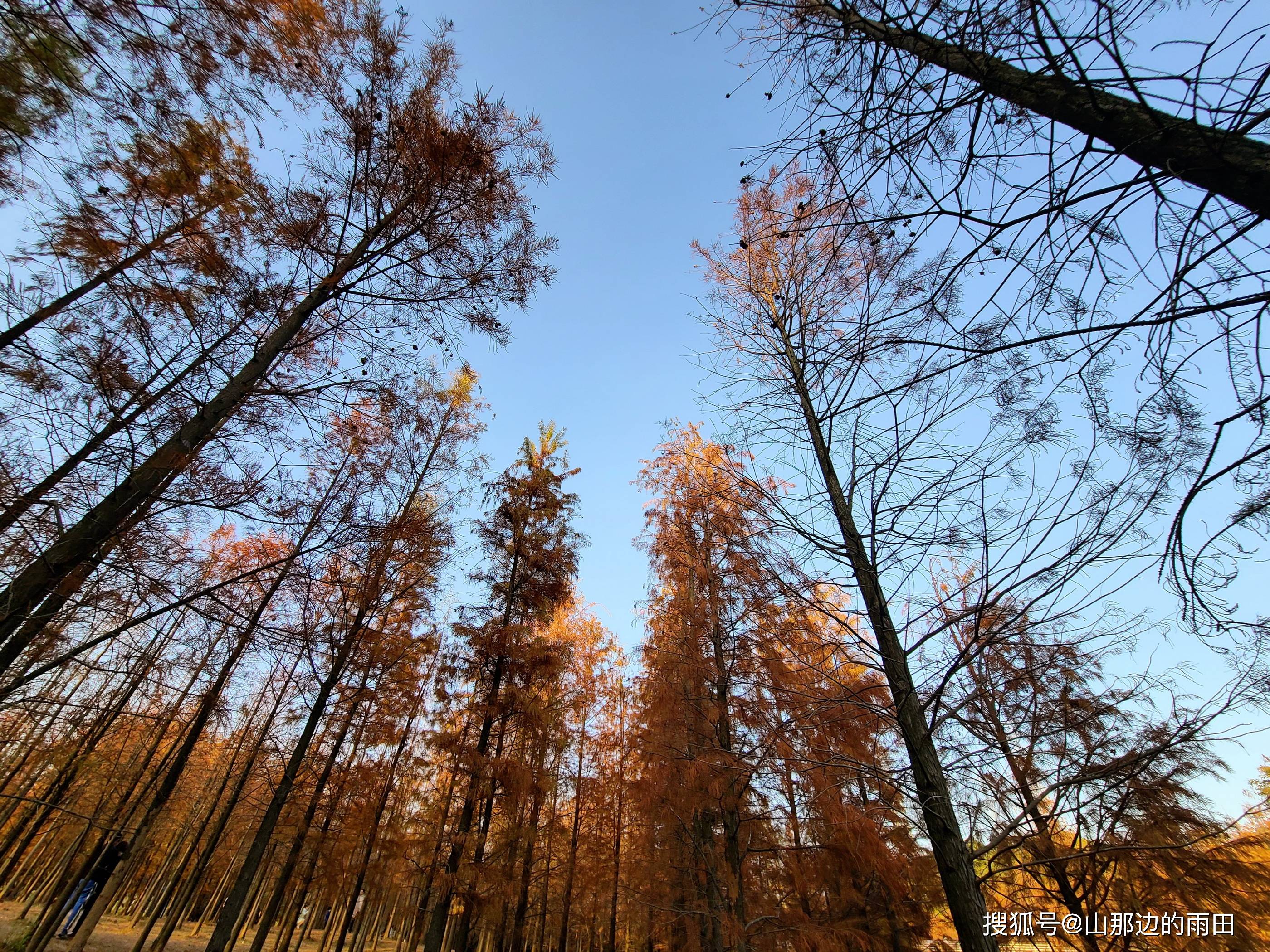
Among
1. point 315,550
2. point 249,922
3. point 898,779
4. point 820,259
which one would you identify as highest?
point 820,259

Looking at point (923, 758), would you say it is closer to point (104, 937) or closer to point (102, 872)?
point (102, 872)

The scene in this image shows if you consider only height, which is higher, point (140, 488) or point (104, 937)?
point (140, 488)

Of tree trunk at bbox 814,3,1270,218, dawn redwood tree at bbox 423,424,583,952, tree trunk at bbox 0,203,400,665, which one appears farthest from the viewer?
dawn redwood tree at bbox 423,424,583,952

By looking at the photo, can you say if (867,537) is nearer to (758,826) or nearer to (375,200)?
(375,200)

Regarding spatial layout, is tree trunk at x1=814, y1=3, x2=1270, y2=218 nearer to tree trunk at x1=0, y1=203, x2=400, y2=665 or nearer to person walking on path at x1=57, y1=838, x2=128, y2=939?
tree trunk at x1=0, y1=203, x2=400, y2=665

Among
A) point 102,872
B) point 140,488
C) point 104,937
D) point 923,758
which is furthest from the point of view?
point 104,937

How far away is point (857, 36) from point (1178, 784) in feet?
21.6

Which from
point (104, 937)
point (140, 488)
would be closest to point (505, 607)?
point (140, 488)

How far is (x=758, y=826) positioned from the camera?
643cm

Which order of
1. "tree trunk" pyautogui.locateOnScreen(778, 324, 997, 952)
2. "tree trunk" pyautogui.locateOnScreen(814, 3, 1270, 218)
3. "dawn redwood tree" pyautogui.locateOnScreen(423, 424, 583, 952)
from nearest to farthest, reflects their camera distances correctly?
"tree trunk" pyautogui.locateOnScreen(814, 3, 1270, 218), "tree trunk" pyautogui.locateOnScreen(778, 324, 997, 952), "dawn redwood tree" pyautogui.locateOnScreen(423, 424, 583, 952)

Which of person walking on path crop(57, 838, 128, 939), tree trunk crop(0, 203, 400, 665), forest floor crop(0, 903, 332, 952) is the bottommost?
forest floor crop(0, 903, 332, 952)

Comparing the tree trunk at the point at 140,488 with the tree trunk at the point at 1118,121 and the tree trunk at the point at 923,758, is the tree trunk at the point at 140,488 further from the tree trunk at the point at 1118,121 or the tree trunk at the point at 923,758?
the tree trunk at the point at 923,758

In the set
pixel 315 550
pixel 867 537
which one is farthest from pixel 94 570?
pixel 867 537

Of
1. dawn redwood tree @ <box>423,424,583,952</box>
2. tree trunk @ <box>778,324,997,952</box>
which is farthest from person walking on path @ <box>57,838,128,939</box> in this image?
tree trunk @ <box>778,324,997,952</box>
